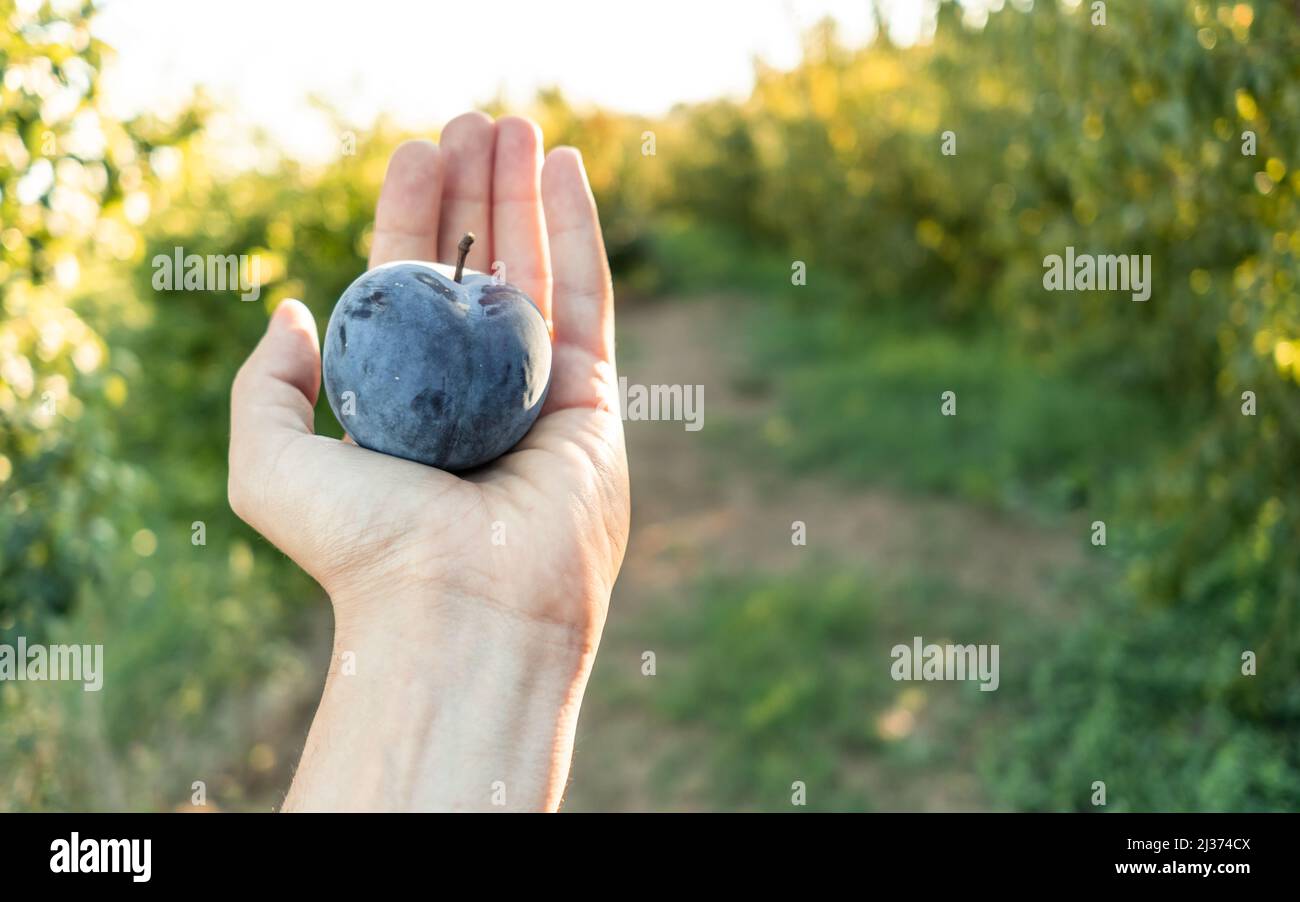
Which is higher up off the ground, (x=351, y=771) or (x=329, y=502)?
(x=329, y=502)

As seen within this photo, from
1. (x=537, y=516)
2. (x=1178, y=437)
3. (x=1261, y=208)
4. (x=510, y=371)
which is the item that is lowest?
(x=1178, y=437)

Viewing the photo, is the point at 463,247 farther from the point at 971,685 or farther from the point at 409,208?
the point at 971,685

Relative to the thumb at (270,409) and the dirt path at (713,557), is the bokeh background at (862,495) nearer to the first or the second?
the dirt path at (713,557)

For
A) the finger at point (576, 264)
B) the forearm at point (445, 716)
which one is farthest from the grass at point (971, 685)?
the forearm at point (445, 716)

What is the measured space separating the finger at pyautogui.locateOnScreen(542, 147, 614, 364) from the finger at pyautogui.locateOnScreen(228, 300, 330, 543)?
0.52 metres

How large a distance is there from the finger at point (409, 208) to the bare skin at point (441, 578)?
28cm

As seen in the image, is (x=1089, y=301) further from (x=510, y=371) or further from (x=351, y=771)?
(x=351, y=771)

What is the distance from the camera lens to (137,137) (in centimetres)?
222

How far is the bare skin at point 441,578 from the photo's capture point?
1516 mm

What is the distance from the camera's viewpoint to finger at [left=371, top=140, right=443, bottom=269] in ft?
7.25

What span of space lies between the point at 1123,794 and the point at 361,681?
251 cm
